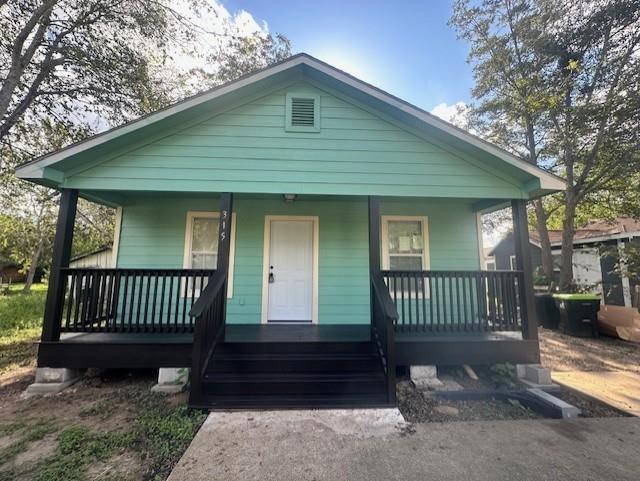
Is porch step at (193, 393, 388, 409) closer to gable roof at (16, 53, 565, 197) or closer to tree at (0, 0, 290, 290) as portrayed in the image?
gable roof at (16, 53, 565, 197)

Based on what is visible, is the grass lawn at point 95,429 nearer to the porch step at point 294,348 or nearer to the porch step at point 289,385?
the porch step at point 289,385

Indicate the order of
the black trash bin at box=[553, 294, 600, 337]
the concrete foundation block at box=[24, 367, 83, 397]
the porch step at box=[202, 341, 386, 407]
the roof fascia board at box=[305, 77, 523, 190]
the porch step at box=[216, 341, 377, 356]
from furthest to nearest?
the black trash bin at box=[553, 294, 600, 337], the roof fascia board at box=[305, 77, 523, 190], the porch step at box=[216, 341, 377, 356], the concrete foundation block at box=[24, 367, 83, 397], the porch step at box=[202, 341, 386, 407]

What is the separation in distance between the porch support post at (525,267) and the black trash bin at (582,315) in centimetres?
490

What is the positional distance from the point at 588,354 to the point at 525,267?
356cm

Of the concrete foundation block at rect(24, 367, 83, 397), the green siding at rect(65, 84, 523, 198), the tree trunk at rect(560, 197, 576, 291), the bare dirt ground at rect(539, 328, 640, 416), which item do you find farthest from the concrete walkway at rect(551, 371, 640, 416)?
the concrete foundation block at rect(24, 367, 83, 397)

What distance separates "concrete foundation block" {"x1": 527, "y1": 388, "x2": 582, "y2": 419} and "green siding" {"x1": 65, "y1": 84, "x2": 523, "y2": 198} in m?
2.84

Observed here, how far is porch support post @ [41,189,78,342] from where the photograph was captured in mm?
3969

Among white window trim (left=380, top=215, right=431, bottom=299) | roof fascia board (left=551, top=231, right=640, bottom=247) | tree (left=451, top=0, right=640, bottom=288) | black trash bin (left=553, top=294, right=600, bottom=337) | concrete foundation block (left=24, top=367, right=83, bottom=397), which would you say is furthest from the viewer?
roof fascia board (left=551, top=231, right=640, bottom=247)

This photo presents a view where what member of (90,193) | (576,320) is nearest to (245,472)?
(90,193)

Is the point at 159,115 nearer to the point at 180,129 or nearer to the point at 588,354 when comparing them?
the point at 180,129

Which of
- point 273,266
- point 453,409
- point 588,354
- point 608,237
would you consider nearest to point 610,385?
point 588,354

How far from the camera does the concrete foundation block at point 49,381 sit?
3881mm

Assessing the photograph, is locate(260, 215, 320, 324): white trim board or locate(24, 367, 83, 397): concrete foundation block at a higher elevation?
locate(260, 215, 320, 324): white trim board

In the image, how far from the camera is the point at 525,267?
4.42m
